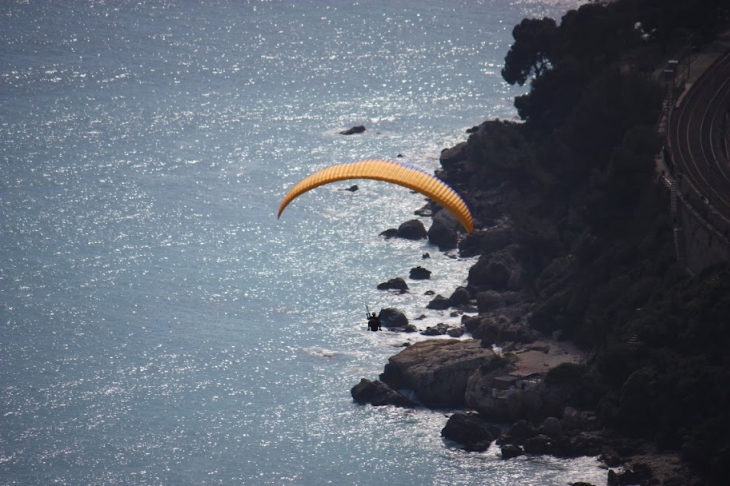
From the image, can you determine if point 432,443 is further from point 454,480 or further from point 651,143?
point 651,143

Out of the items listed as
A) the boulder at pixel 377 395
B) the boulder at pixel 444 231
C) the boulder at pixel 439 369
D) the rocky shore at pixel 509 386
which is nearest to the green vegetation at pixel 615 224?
the rocky shore at pixel 509 386

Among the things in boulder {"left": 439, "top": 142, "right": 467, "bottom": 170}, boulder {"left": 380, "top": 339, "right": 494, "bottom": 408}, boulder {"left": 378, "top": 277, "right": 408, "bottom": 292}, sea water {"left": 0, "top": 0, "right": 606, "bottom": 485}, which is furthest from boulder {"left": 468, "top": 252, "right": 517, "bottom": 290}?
boulder {"left": 439, "top": 142, "right": 467, "bottom": 170}

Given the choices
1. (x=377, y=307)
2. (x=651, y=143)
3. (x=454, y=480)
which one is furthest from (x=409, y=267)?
(x=454, y=480)

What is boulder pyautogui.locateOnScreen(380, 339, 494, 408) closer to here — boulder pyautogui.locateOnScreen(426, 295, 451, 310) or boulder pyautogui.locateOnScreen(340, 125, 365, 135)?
boulder pyautogui.locateOnScreen(426, 295, 451, 310)

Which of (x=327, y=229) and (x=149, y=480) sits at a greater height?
(x=327, y=229)

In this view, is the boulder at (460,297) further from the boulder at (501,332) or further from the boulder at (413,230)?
the boulder at (413,230)

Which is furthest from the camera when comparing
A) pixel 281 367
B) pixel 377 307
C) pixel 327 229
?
pixel 327 229

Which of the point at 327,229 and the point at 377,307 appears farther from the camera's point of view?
the point at 327,229
